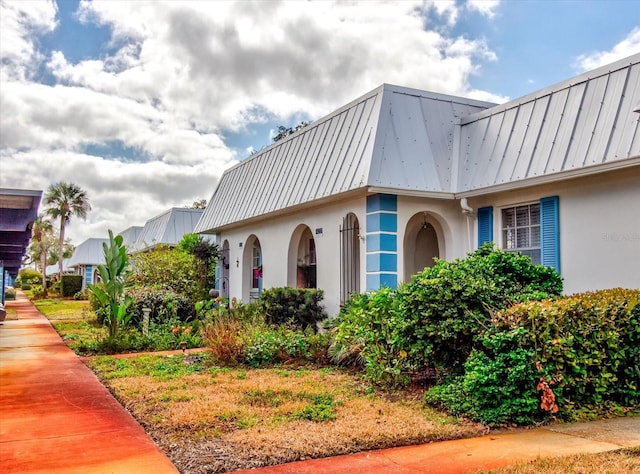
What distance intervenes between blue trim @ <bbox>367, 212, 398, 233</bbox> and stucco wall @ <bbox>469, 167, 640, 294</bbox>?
114 inches

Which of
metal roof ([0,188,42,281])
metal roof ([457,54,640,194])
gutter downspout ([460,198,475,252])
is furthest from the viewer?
gutter downspout ([460,198,475,252])

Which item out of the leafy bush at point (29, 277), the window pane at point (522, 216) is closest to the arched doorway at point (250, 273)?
the window pane at point (522, 216)

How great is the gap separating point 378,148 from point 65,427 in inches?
305

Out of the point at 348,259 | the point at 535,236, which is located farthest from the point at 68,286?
the point at 535,236

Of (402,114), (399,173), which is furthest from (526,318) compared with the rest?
(402,114)

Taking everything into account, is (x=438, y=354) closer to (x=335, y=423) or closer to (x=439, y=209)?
(x=335, y=423)

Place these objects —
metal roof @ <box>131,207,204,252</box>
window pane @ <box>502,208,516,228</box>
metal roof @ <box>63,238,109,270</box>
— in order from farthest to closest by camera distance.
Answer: metal roof @ <box>63,238,109,270</box> → metal roof @ <box>131,207,204,252</box> → window pane @ <box>502,208,516,228</box>

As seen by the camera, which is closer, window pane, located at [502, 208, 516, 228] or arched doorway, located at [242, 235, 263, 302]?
window pane, located at [502, 208, 516, 228]

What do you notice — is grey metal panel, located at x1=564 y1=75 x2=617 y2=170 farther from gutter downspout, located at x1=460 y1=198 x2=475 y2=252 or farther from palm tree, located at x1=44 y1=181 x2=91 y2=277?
palm tree, located at x1=44 y1=181 x2=91 y2=277

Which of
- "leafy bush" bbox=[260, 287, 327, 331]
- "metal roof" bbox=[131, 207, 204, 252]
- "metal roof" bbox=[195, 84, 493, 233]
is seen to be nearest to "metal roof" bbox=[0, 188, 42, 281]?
"leafy bush" bbox=[260, 287, 327, 331]

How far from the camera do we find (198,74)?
47.8 feet

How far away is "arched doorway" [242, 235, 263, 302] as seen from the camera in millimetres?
18706

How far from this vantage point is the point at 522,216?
10.8 m

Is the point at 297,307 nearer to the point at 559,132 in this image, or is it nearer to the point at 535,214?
the point at 535,214
